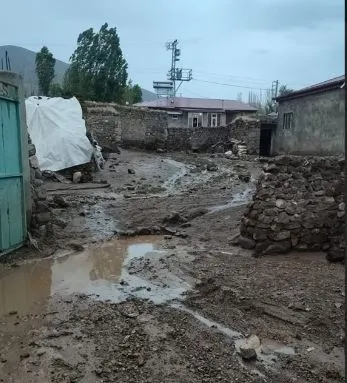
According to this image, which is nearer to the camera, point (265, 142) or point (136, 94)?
point (265, 142)

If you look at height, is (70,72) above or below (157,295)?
above

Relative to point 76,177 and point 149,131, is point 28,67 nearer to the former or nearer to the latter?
point 149,131

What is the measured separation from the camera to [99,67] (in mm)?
30844

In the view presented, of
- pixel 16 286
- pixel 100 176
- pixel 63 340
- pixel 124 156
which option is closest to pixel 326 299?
pixel 63 340

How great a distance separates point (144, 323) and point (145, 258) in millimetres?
2509

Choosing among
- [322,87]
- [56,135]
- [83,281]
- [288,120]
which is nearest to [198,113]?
[288,120]

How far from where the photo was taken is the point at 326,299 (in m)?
4.75

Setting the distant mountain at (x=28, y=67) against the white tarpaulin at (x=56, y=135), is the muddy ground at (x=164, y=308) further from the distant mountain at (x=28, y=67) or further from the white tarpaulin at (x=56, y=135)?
the distant mountain at (x=28, y=67)

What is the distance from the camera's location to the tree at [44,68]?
30.7 meters

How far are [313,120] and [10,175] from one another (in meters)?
19.6

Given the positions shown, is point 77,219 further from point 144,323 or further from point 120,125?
point 120,125

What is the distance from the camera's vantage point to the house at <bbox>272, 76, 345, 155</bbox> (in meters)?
20.7

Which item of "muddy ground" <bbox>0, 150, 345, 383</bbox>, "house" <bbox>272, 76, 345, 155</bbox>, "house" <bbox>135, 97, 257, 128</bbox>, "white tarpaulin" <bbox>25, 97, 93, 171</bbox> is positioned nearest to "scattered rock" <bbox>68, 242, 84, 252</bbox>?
"muddy ground" <bbox>0, 150, 345, 383</bbox>

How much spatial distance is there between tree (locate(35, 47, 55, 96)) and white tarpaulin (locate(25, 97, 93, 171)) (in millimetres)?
16680
